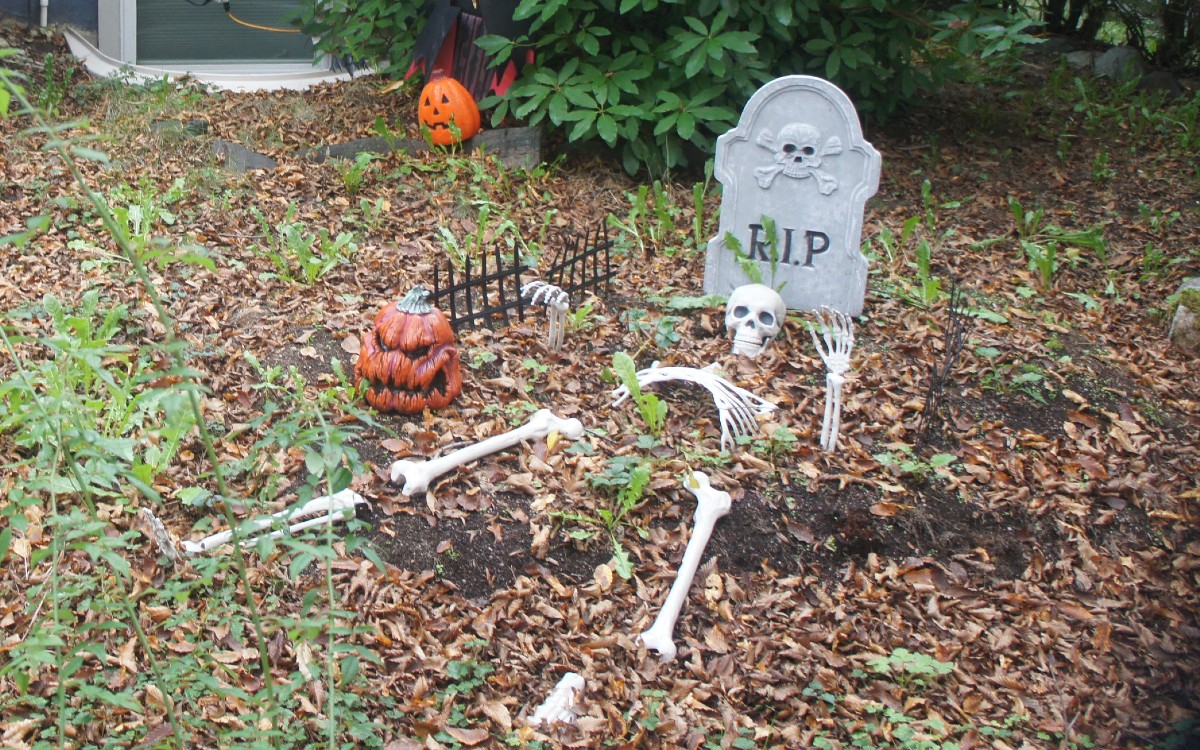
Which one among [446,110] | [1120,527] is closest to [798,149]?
[1120,527]

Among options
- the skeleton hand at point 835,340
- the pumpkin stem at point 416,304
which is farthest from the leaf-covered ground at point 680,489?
the pumpkin stem at point 416,304

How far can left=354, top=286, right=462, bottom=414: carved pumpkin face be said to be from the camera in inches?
140

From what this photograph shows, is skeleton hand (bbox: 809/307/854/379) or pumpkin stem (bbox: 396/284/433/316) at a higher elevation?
pumpkin stem (bbox: 396/284/433/316)

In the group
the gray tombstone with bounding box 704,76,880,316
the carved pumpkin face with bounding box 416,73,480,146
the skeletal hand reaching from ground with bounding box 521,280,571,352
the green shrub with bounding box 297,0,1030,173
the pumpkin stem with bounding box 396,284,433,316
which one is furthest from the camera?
the carved pumpkin face with bounding box 416,73,480,146

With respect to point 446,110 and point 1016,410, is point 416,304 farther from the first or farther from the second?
point 446,110

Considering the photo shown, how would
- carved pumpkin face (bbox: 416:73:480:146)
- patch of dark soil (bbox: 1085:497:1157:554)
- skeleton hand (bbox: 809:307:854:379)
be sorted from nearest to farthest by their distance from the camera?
1. patch of dark soil (bbox: 1085:497:1157:554)
2. skeleton hand (bbox: 809:307:854:379)
3. carved pumpkin face (bbox: 416:73:480:146)

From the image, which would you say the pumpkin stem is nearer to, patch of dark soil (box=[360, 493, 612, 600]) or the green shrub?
patch of dark soil (box=[360, 493, 612, 600])

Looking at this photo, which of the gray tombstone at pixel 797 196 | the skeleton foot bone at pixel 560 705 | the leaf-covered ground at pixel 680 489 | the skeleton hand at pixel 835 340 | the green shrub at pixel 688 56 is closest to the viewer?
the skeleton foot bone at pixel 560 705

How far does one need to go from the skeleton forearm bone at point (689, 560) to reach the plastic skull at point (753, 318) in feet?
3.16

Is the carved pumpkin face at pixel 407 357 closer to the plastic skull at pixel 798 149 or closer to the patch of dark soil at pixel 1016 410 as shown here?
the plastic skull at pixel 798 149

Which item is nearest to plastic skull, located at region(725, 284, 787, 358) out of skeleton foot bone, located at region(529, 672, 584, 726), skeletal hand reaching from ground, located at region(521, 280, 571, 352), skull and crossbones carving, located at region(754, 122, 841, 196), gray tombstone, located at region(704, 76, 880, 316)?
gray tombstone, located at region(704, 76, 880, 316)

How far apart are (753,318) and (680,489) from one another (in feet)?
3.51

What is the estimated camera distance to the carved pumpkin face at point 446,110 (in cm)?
602

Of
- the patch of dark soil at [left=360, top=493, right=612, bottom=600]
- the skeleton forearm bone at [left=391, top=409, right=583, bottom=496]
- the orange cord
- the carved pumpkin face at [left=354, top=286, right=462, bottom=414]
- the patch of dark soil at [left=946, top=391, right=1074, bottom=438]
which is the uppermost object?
the orange cord
